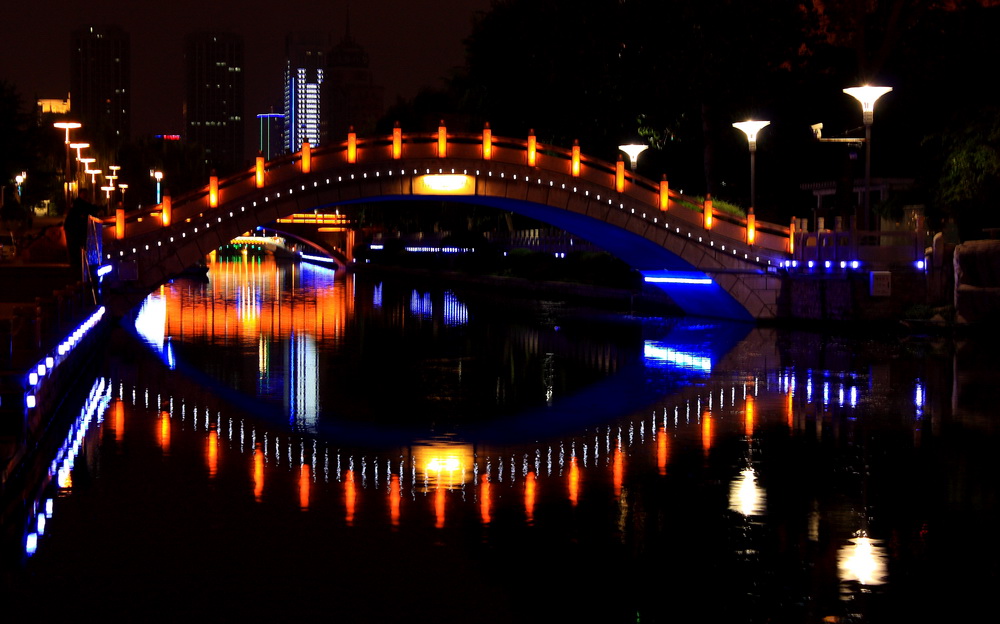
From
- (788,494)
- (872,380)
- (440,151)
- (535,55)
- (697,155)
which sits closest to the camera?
(788,494)

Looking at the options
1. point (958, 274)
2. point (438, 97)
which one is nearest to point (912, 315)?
point (958, 274)

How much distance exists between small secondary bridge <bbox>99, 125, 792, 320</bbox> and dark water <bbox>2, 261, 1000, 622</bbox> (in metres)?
10.7

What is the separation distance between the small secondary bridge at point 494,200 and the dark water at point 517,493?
10734 millimetres

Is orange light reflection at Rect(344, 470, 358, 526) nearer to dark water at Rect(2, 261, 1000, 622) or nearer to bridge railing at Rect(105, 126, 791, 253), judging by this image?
dark water at Rect(2, 261, 1000, 622)

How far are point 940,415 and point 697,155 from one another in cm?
3951

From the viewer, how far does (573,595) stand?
8.68m

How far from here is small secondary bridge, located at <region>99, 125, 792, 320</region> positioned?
34.5 meters

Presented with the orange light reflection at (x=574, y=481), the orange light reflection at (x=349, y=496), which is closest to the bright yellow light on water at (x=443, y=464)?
the orange light reflection at (x=349, y=496)

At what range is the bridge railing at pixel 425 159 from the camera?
112 ft

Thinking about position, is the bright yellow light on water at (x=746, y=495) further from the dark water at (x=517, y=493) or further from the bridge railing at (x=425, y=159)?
the bridge railing at (x=425, y=159)

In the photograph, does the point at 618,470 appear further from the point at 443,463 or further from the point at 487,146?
the point at 487,146

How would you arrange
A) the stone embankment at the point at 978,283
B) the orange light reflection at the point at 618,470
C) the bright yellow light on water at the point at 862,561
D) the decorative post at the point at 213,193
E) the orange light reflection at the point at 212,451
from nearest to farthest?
the bright yellow light on water at the point at 862,561 → the orange light reflection at the point at 618,470 → the orange light reflection at the point at 212,451 → the stone embankment at the point at 978,283 → the decorative post at the point at 213,193

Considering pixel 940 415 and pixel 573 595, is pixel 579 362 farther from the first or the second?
pixel 573 595

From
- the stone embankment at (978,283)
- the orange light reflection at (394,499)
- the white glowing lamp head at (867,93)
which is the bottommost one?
the orange light reflection at (394,499)
